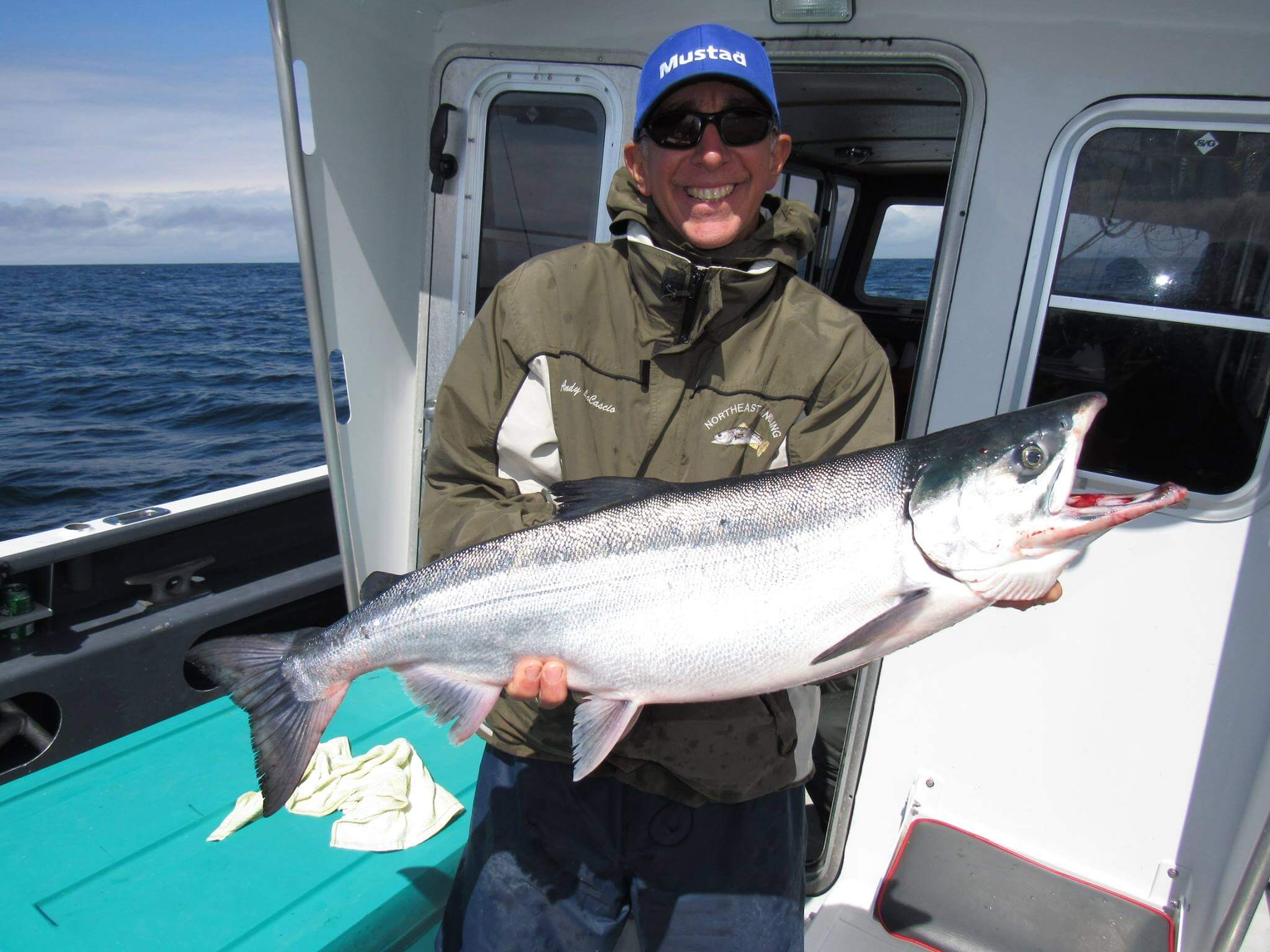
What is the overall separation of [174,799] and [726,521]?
10.2 ft

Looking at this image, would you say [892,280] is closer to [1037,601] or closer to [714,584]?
[1037,601]

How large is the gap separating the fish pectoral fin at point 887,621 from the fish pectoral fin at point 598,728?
56cm

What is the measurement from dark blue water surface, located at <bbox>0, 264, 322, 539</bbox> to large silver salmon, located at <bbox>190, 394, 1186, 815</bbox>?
12175mm

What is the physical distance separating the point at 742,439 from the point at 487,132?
121 inches

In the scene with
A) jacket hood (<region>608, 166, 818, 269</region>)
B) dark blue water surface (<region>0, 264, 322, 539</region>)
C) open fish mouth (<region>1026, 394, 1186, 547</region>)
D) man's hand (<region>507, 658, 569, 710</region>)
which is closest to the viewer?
open fish mouth (<region>1026, 394, 1186, 547</region>)

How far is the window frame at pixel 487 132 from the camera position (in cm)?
437

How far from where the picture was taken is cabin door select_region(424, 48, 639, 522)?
444 centimetres

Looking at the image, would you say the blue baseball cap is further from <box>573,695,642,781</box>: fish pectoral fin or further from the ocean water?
the ocean water

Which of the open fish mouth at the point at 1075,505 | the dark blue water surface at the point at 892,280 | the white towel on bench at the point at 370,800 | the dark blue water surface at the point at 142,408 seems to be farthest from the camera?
the dark blue water surface at the point at 142,408

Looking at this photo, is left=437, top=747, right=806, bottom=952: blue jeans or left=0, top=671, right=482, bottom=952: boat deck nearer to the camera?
left=437, top=747, right=806, bottom=952: blue jeans

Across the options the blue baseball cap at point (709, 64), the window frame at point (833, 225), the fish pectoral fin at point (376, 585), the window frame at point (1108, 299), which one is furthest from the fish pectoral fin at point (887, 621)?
the window frame at point (833, 225)

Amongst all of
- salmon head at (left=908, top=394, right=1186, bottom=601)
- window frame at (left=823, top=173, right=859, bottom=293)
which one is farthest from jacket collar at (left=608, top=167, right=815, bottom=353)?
window frame at (left=823, top=173, right=859, bottom=293)

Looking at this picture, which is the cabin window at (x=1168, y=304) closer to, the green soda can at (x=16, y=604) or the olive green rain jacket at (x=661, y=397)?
the olive green rain jacket at (x=661, y=397)

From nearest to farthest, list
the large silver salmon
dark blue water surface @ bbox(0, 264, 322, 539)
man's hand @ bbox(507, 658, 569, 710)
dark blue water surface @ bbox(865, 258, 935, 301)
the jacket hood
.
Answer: the large silver salmon < man's hand @ bbox(507, 658, 569, 710) < the jacket hood < dark blue water surface @ bbox(865, 258, 935, 301) < dark blue water surface @ bbox(0, 264, 322, 539)
